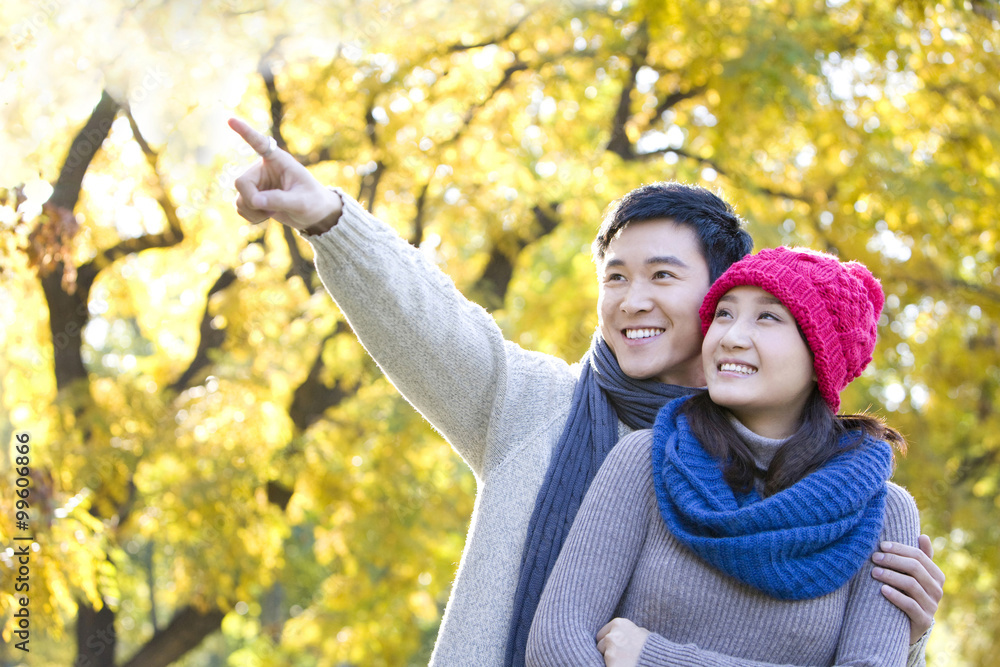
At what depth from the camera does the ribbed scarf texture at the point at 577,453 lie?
1.59m

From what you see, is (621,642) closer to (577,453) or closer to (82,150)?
(577,453)

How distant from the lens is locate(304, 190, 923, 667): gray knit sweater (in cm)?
147

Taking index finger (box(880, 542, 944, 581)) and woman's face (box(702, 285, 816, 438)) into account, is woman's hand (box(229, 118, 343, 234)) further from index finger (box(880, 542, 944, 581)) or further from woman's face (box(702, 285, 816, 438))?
index finger (box(880, 542, 944, 581))

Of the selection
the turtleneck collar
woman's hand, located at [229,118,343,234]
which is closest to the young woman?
the turtleneck collar

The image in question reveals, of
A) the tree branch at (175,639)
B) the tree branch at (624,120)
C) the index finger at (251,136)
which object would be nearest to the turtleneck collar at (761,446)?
the index finger at (251,136)

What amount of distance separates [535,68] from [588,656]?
4.47m

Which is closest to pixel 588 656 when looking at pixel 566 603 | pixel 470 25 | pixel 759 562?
pixel 566 603

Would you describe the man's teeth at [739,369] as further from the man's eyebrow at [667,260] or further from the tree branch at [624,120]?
the tree branch at [624,120]

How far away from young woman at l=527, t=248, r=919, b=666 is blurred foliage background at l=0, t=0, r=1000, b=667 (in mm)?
2963

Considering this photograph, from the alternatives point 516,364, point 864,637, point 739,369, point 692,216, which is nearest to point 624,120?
point 692,216

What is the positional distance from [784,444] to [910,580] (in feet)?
0.90

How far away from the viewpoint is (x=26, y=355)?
17.1ft

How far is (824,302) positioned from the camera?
59.2 inches

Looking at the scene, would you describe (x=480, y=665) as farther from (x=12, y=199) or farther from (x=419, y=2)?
(x=419, y=2)
